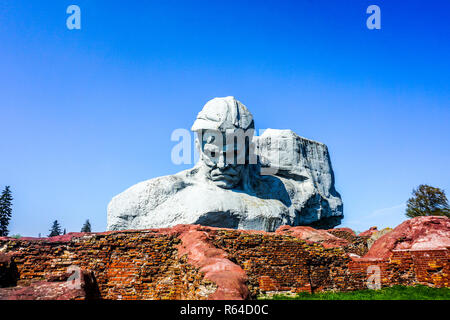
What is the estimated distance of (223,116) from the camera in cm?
1086

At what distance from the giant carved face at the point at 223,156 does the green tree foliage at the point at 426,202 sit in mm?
18838

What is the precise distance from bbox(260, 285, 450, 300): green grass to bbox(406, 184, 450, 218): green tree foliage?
66.3 feet

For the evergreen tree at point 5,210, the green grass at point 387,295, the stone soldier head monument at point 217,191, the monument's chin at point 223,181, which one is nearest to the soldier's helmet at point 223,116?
the stone soldier head monument at point 217,191

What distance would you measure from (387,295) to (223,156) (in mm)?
6050

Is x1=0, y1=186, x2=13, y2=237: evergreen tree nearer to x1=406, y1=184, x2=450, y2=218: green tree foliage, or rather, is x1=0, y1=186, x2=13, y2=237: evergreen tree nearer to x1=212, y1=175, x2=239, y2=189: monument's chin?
x1=212, y1=175, x2=239, y2=189: monument's chin

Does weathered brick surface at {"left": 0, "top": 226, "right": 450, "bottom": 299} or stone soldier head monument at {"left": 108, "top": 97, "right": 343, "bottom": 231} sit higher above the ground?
stone soldier head monument at {"left": 108, "top": 97, "right": 343, "bottom": 231}

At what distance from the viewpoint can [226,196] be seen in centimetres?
1064

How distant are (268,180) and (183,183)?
11.9 feet

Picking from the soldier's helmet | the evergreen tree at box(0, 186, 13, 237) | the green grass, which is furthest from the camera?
the evergreen tree at box(0, 186, 13, 237)

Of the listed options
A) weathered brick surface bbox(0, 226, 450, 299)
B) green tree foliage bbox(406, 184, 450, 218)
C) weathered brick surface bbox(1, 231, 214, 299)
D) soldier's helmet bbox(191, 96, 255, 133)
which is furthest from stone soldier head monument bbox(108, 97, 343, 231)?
green tree foliage bbox(406, 184, 450, 218)

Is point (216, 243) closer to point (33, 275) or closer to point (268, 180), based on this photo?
point (33, 275)

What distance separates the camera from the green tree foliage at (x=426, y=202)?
24.5m

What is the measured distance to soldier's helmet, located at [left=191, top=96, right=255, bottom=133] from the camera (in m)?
10.8

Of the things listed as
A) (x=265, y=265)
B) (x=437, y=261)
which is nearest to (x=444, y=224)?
(x=437, y=261)
